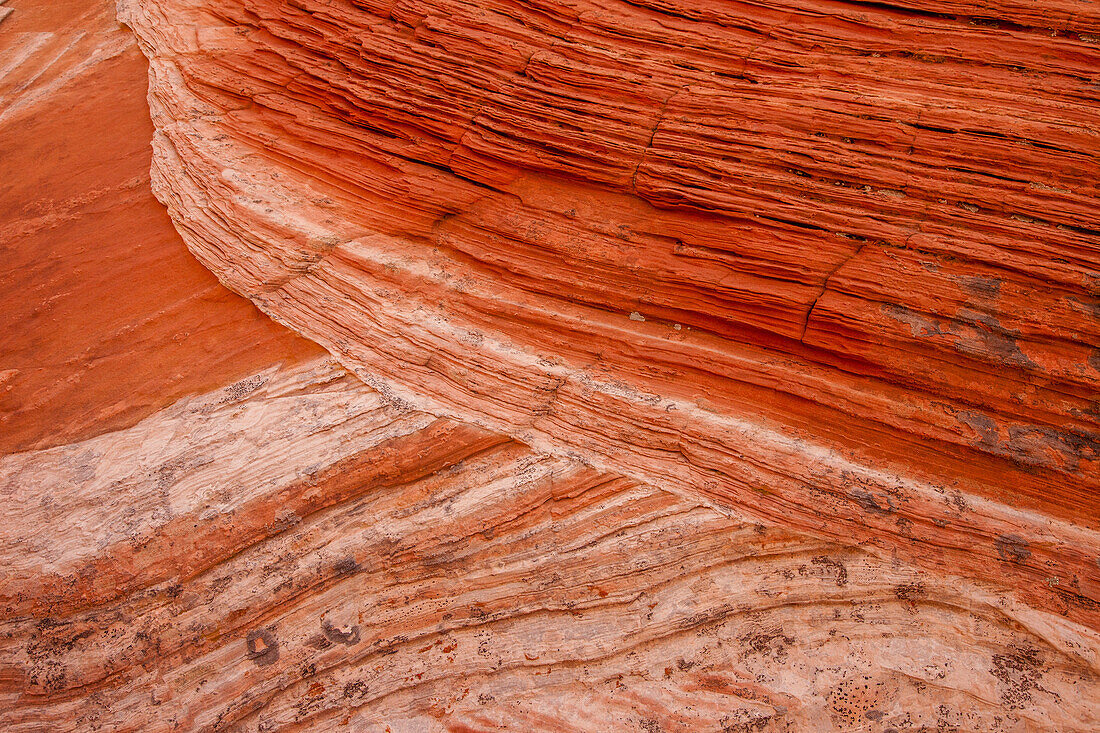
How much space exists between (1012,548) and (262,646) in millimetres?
5491

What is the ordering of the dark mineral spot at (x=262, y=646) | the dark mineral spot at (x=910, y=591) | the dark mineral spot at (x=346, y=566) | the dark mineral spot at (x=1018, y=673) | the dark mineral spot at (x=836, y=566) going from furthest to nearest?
the dark mineral spot at (x=346, y=566), the dark mineral spot at (x=262, y=646), the dark mineral spot at (x=836, y=566), the dark mineral spot at (x=910, y=591), the dark mineral spot at (x=1018, y=673)

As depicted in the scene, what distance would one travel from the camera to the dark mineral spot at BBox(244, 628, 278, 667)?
17.4ft

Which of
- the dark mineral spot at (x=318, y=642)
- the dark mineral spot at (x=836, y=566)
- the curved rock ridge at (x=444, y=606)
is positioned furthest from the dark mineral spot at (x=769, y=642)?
the dark mineral spot at (x=318, y=642)

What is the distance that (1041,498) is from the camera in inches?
201

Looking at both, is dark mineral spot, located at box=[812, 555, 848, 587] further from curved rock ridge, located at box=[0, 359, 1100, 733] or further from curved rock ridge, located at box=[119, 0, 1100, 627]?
curved rock ridge, located at box=[119, 0, 1100, 627]

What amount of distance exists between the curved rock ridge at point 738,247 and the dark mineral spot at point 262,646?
2.05 m

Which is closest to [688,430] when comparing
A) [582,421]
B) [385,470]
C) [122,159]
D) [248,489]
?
[582,421]

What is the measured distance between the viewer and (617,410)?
5805 mm

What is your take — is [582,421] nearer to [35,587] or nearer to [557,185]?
[557,185]

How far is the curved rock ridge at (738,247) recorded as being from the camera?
17.2 ft

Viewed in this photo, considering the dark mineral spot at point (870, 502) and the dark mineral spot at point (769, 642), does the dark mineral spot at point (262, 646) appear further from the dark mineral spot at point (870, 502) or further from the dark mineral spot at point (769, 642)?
the dark mineral spot at point (870, 502)

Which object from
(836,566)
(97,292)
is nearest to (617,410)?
(836,566)

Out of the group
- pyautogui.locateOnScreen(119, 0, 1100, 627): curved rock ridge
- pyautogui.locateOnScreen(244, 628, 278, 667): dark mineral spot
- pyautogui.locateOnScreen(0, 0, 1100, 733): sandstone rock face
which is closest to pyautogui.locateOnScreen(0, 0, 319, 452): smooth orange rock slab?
pyautogui.locateOnScreen(0, 0, 1100, 733): sandstone rock face

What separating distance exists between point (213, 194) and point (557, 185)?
3.64 m
